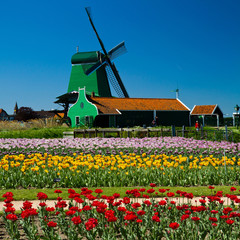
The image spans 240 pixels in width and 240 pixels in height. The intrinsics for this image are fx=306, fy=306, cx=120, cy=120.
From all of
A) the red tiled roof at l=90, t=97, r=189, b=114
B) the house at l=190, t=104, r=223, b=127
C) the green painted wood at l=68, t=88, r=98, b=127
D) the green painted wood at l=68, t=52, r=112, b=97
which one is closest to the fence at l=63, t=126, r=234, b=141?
the green painted wood at l=68, t=88, r=98, b=127

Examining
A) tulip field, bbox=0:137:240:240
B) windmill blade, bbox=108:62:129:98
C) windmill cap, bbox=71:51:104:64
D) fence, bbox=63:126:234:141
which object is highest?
windmill cap, bbox=71:51:104:64

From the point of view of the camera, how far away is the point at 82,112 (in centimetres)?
3600

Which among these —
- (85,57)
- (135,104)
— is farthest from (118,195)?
(85,57)

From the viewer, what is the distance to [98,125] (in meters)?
35.4

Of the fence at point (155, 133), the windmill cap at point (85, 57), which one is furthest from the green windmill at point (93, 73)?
the fence at point (155, 133)

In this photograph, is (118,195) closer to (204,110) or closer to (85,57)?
(85,57)

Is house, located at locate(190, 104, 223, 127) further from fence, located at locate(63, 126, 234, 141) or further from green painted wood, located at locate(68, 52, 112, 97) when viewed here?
fence, located at locate(63, 126, 234, 141)

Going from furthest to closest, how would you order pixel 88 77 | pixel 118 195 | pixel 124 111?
pixel 88 77 < pixel 124 111 < pixel 118 195

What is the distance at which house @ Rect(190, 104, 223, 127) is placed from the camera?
143 feet

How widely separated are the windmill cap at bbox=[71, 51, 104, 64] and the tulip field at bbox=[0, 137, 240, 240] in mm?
29998

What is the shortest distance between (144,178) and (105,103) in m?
29.1

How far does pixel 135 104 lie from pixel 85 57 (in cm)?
1112

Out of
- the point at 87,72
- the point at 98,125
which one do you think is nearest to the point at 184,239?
the point at 98,125

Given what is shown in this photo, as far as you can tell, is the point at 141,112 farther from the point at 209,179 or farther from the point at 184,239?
the point at 184,239
